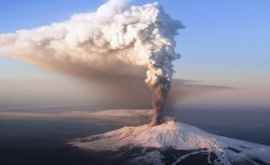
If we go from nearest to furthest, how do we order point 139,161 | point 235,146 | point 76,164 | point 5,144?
point 76,164 < point 139,161 < point 235,146 < point 5,144

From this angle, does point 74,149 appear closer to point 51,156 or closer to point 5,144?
point 51,156

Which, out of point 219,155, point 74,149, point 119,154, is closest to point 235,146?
point 219,155

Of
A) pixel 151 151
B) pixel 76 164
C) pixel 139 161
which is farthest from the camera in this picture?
Result: pixel 151 151

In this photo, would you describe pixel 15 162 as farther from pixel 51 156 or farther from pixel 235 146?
pixel 235 146

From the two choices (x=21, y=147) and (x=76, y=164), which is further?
(x=21, y=147)

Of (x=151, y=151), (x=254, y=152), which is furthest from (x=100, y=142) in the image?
(x=254, y=152)

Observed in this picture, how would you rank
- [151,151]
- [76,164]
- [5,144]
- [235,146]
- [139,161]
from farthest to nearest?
[5,144] < [235,146] < [151,151] < [139,161] < [76,164]
